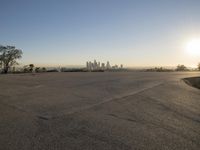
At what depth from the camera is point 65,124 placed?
4477 millimetres

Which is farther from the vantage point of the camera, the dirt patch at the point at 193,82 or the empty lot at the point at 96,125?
the dirt patch at the point at 193,82

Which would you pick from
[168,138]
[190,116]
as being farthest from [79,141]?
[190,116]

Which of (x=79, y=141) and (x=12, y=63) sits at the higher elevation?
(x=12, y=63)

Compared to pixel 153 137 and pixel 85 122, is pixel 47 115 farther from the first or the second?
pixel 153 137

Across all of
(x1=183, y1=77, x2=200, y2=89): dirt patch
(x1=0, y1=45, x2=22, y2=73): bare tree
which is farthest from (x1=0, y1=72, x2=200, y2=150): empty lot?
(x1=0, y1=45, x2=22, y2=73): bare tree

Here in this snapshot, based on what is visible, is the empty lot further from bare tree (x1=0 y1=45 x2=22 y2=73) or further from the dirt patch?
bare tree (x1=0 y1=45 x2=22 y2=73)

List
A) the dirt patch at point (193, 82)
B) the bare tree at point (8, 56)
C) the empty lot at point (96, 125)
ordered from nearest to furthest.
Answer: the empty lot at point (96, 125), the dirt patch at point (193, 82), the bare tree at point (8, 56)

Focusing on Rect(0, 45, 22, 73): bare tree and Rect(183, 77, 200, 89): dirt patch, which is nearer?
Rect(183, 77, 200, 89): dirt patch

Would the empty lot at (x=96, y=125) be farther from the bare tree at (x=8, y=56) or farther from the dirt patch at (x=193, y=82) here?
the bare tree at (x=8, y=56)

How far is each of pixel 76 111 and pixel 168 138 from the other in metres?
2.55

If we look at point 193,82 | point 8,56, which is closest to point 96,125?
point 193,82

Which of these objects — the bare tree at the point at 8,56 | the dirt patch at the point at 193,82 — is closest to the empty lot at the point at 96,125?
the dirt patch at the point at 193,82

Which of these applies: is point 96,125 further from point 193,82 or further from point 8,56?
point 8,56

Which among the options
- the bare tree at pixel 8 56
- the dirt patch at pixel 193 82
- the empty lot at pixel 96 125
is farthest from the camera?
the bare tree at pixel 8 56
